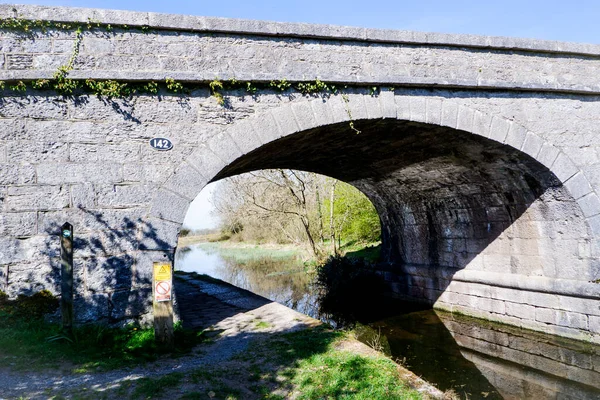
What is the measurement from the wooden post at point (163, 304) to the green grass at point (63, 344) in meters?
0.11

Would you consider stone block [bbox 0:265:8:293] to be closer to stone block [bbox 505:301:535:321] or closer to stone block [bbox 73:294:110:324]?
stone block [bbox 73:294:110:324]

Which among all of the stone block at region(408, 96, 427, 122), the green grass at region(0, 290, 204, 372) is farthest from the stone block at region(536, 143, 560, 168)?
the green grass at region(0, 290, 204, 372)

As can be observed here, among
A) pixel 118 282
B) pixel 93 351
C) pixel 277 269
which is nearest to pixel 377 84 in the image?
pixel 118 282

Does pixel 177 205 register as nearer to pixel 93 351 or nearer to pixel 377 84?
pixel 93 351

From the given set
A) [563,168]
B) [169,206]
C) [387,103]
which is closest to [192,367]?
[169,206]

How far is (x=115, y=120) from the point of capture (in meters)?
4.77

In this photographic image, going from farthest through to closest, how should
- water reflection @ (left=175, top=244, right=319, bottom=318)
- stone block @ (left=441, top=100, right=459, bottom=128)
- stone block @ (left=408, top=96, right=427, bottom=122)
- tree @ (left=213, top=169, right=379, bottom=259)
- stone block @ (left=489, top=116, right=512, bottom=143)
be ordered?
1. tree @ (left=213, top=169, right=379, bottom=259)
2. water reflection @ (left=175, top=244, right=319, bottom=318)
3. stone block @ (left=489, top=116, right=512, bottom=143)
4. stone block @ (left=441, top=100, right=459, bottom=128)
5. stone block @ (left=408, top=96, right=427, bottom=122)

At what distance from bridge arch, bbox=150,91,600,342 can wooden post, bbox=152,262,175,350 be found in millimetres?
617

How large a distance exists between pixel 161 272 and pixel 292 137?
2444 millimetres

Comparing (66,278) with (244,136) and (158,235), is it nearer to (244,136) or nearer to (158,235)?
(158,235)

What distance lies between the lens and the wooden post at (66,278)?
4.27 metres

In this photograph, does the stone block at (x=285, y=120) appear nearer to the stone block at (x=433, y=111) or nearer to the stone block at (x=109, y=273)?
the stone block at (x=433, y=111)

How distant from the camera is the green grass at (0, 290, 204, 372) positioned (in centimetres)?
390

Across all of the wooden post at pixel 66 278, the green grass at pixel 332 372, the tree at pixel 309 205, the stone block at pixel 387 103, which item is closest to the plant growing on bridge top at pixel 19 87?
the wooden post at pixel 66 278
